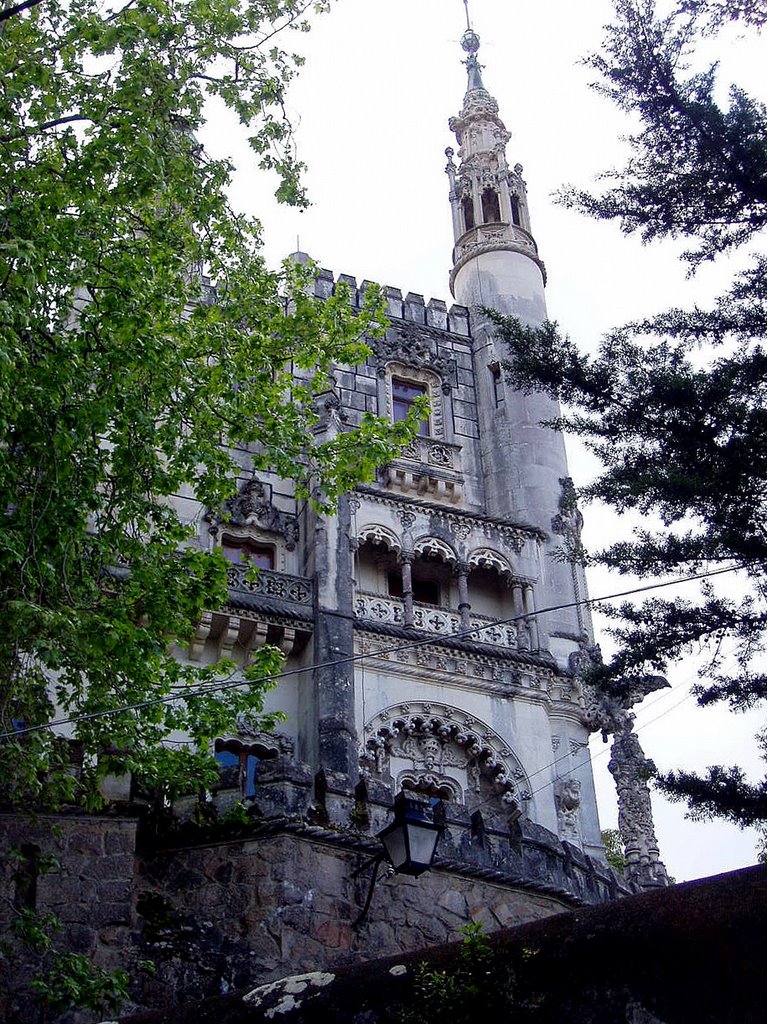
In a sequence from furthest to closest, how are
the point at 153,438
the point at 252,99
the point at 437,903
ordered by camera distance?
the point at 252,99 → the point at 437,903 → the point at 153,438

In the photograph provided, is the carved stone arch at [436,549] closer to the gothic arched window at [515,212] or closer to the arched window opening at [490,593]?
the arched window opening at [490,593]

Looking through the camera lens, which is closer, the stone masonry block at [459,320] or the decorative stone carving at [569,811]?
the decorative stone carving at [569,811]

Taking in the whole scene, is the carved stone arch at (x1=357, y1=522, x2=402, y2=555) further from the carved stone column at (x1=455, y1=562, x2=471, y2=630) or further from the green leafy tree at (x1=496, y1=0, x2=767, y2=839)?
the green leafy tree at (x1=496, y1=0, x2=767, y2=839)

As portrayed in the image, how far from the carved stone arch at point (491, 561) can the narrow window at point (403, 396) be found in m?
3.49

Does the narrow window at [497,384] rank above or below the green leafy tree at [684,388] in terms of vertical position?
above

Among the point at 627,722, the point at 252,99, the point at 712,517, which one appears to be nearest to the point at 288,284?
the point at 252,99

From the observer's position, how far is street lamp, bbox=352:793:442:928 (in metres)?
11.3

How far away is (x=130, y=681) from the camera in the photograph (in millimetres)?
12297

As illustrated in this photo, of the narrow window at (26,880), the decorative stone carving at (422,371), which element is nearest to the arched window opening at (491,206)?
the decorative stone carving at (422,371)

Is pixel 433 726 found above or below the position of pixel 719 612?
above

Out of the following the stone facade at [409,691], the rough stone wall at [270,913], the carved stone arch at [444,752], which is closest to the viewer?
the rough stone wall at [270,913]

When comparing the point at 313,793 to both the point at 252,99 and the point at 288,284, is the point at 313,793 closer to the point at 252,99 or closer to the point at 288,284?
the point at 288,284

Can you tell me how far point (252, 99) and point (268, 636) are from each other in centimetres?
931

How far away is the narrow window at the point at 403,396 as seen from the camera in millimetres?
26444
